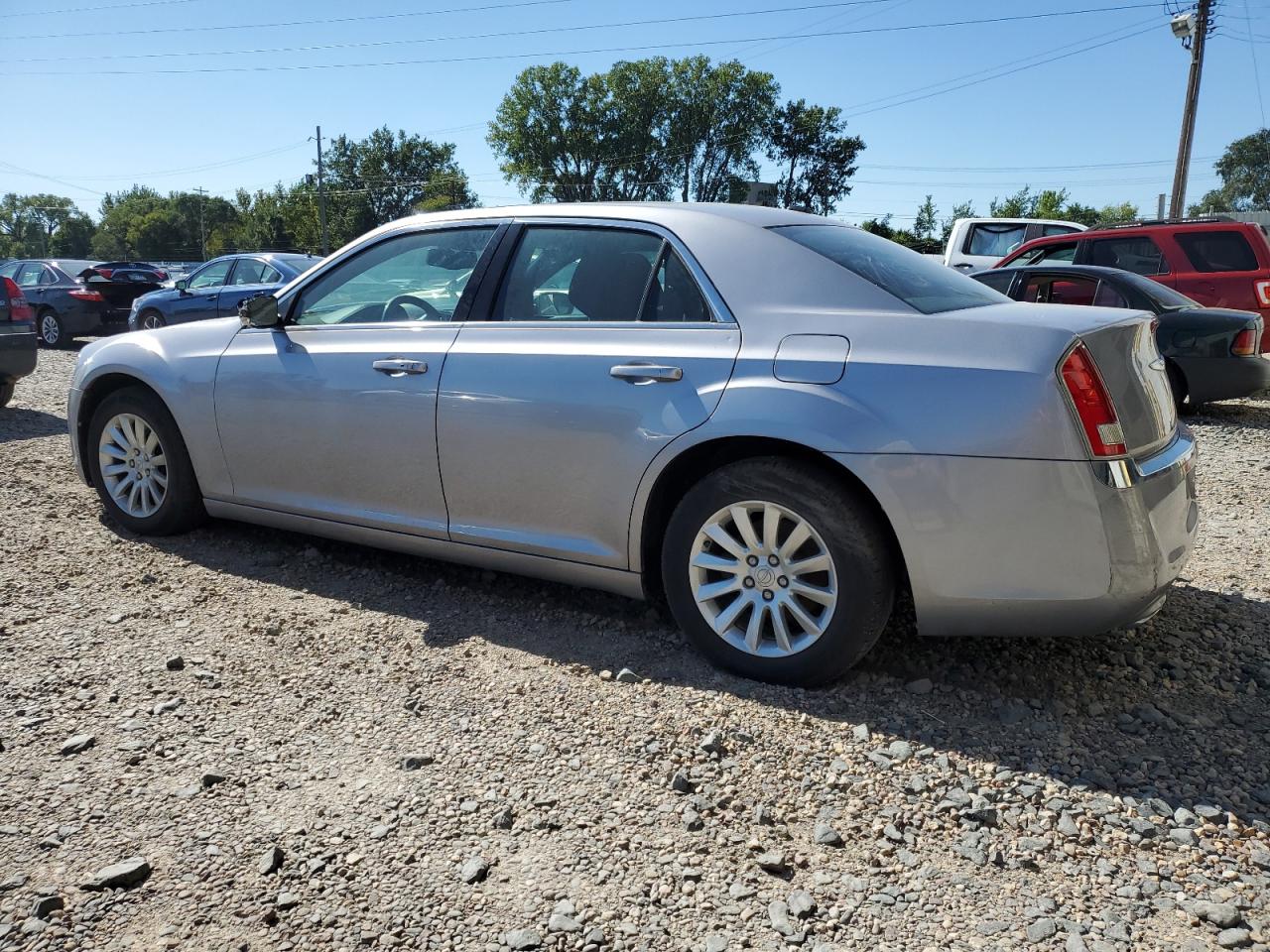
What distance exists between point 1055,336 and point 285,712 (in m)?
2.65

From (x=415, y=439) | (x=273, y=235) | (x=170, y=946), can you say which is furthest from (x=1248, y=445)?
(x=273, y=235)

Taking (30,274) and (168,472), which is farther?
(30,274)

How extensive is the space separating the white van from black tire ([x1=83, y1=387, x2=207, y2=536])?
13.4 metres

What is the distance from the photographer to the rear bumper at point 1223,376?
846cm

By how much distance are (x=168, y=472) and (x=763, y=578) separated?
10.3ft

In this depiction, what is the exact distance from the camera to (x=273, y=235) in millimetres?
109438

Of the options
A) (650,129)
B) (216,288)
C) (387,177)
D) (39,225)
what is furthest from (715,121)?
(39,225)

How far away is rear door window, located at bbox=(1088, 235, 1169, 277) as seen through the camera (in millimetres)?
10469

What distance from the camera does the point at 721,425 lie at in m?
3.29

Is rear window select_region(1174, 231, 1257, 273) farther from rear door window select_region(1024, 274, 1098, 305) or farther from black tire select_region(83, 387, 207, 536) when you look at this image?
black tire select_region(83, 387, 207, 536)

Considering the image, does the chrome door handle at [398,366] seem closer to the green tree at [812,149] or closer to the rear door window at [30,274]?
the rear door window at [30,274]

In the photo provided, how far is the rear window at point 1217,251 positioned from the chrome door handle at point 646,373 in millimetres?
8991

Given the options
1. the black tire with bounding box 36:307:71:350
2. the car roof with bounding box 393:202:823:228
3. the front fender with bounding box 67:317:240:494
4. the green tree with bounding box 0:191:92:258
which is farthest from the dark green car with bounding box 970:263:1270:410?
the green tree with bounding box 0:191:92:258

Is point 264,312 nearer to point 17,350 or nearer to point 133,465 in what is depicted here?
point 133,465
